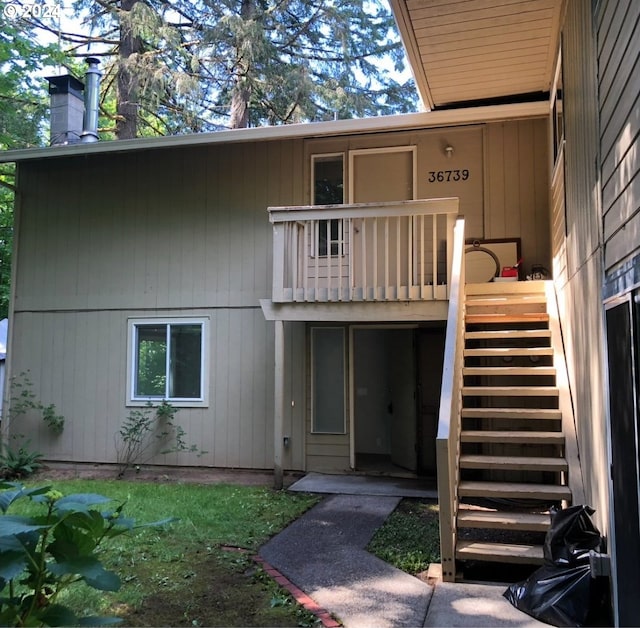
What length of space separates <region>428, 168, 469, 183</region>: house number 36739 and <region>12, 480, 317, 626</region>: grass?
4.25 meters

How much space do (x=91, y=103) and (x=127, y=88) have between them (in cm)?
471

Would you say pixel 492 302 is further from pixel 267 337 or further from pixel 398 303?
pixel 267 337

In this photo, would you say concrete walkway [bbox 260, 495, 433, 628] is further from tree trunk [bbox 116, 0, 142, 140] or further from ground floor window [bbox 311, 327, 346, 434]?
tree trunk [bbox 116, 0, 142, 140]

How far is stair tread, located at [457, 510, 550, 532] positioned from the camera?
12.9ft

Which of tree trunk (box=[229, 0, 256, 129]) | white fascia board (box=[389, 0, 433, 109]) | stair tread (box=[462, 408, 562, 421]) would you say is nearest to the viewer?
stair tread (box=[462, 408, 562, 421])

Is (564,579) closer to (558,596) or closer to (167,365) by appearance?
(558,596)

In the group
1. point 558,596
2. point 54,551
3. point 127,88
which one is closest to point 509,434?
point 558,596

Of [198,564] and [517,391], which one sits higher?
[517,391]

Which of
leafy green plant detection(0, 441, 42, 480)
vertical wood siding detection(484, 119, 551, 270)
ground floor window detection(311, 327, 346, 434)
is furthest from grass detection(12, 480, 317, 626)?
vertical wood siding detection(484, 119, 551, 270)

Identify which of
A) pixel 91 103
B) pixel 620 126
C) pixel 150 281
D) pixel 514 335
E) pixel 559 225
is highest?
pixel 91 103

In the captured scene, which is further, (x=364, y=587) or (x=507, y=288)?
(x=507, y=288)

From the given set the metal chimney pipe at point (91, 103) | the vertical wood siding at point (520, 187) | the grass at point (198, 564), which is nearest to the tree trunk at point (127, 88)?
the metal chimney pipe at point (91, 103)

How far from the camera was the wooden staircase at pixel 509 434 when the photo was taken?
403 centimetres

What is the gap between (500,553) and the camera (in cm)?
380
